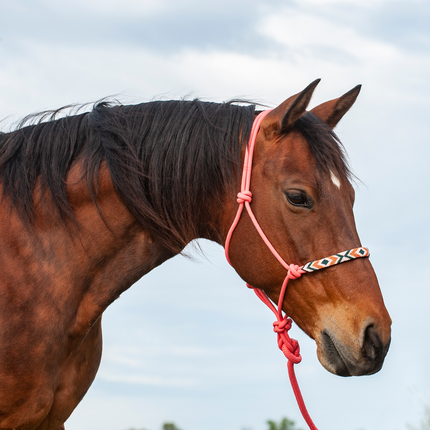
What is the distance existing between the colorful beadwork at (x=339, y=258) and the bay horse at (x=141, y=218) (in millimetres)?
51

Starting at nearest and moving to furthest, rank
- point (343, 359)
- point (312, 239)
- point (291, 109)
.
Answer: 1. point (343, 359)
2. point (312, 239)
3. point (291, 109)

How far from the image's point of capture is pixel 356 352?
3.03m

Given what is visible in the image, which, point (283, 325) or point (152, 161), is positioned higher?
point (152, 161)

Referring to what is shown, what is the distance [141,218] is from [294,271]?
3.59ft

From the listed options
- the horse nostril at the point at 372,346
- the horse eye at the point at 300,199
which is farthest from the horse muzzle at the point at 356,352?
the horse eye at the point at 300,199

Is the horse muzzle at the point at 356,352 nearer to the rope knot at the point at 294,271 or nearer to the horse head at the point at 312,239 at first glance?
the horse head at the point at 312,239

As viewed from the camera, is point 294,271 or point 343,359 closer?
point 343,359

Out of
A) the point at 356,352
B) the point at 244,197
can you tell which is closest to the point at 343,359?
the point at 356,352

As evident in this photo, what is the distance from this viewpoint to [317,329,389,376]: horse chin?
303cm

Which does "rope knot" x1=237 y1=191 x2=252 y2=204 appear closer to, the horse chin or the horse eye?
the horse eye

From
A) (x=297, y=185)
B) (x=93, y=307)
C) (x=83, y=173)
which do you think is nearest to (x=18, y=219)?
(x=83, y=173)

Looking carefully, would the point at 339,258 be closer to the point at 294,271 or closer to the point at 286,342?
the point at 294,271

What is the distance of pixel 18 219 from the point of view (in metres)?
3.52

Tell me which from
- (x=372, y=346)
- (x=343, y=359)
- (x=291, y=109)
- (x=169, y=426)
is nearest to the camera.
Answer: (x=372, y=346)
